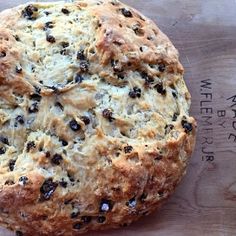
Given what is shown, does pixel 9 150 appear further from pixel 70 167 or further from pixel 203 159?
pixel 203 159

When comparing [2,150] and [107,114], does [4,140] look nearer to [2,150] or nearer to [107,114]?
[2,150]

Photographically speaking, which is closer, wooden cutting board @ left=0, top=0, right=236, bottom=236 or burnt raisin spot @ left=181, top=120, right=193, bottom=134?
burnt raisin spot @ left=181, top=120, right=193, bottom=134

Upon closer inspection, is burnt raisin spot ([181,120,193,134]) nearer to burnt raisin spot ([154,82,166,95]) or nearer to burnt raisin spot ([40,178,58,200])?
burnt raisin spot ([154,82,166,95])

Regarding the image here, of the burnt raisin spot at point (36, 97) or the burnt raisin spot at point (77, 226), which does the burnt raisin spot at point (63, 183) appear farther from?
the burnt raisin spot at point (36, 97)

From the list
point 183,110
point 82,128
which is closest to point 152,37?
point 183,110

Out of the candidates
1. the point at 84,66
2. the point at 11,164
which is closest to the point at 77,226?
the point at 11,164

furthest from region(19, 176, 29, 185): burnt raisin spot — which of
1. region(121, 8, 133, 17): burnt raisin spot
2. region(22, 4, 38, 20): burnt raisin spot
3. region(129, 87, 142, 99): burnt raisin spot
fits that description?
region(121, 8, 133, 17): burnt raisin spot
